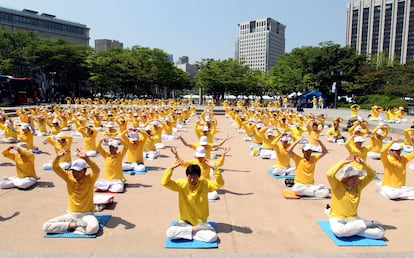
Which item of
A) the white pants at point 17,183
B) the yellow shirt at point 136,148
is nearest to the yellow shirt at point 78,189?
the white pants at point 17,183

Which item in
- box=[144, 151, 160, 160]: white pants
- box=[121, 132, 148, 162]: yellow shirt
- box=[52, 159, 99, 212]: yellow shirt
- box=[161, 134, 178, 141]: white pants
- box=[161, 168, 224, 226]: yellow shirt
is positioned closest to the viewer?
box=[161, 168, 224, 226]: yellow shirt

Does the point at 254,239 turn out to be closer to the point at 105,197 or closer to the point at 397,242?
the point at 397,242

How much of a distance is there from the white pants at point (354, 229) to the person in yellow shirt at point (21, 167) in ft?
23.1

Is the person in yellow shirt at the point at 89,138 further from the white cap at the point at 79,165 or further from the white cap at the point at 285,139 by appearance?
the white cap at the point at 79,165

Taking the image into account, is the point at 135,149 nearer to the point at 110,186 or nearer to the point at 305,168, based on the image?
the point at 110,186

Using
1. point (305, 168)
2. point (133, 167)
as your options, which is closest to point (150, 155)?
point (133, 167)

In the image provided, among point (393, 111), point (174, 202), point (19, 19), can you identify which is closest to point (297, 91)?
point (393, 111)

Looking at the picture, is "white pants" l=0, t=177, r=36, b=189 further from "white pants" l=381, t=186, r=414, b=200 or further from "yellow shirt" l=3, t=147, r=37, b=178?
"white pants" l=381, t=186, r=414, b=200

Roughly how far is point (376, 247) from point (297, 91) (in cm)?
4781

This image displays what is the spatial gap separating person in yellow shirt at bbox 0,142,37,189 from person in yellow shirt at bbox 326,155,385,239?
694 cm

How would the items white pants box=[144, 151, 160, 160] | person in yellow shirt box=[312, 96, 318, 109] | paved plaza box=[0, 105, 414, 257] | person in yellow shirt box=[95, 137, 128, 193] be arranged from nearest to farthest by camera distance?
paved plaza box=[0, 105, 414, 257] → person in yellow shirt box=[95, 137, 128, 193] → white pants box=[144, 151, 160, 160] → person in yellow shirt box=[312, 96, 318, 109]

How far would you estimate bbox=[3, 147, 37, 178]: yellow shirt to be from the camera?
822 cm

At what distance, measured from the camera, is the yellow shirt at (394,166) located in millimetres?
7941

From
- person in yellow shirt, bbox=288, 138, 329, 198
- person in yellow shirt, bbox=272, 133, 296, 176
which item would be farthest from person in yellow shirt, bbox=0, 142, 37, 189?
person in yellow shirt, bbox=272, 133, 296, 176
